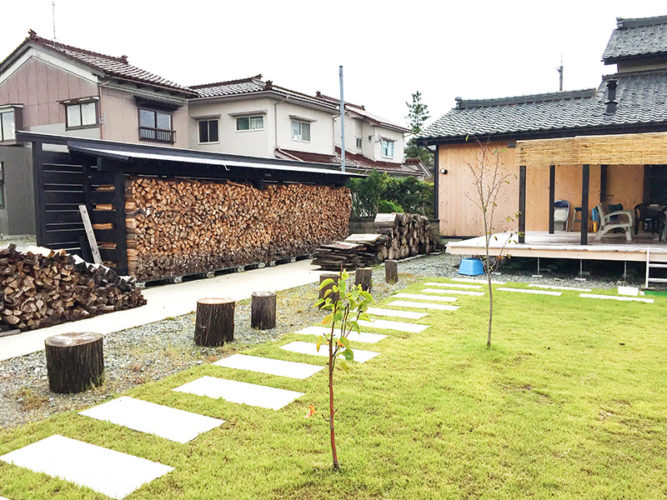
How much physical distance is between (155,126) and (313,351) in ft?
55.2

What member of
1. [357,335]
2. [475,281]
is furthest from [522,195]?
[357,335]

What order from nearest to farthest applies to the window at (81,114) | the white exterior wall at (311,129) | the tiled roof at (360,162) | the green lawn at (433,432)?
the green lawn at (433,432), the window at (81,114), the white exterior wall at (311,129), the tiled roof at (360,162)

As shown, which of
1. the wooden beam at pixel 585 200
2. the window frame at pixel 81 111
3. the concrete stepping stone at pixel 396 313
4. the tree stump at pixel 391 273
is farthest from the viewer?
the window frame at pixel 81 111

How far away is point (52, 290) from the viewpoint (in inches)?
233

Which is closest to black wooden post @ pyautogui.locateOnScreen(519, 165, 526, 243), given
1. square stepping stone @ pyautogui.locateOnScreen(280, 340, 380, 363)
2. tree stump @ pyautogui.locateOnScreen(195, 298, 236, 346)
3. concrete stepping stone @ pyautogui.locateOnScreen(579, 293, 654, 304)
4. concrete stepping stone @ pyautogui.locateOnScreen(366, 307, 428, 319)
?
concrete stepping stone @ pyautogui.locateOnScreen(579, 293, 654, 304)

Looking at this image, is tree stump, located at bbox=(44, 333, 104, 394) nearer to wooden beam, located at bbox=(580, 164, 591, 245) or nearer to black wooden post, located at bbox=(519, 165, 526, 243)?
black wooden post, located at bbox=(519, 165, 526, 243)

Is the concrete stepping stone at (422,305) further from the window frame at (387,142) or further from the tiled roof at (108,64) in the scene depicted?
the window frame at (387,142)

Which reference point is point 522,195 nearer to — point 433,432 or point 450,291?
point 450,291

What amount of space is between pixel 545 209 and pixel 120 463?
42.0ft

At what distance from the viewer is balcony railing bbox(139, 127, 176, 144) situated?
18.9 meters

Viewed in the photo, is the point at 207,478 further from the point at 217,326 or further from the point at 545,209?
the point at 545,209

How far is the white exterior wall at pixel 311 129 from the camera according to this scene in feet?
66.2

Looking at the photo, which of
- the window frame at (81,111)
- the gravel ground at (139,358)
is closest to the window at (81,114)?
the window frame at (81,111)

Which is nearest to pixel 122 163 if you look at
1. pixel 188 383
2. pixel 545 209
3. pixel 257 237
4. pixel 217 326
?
pixel 257 237
